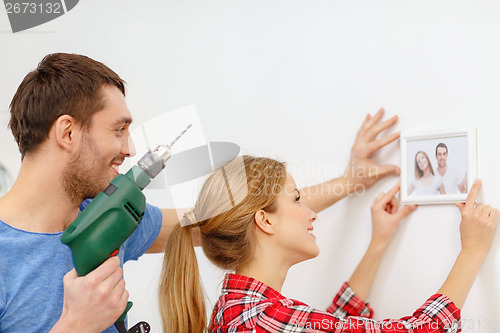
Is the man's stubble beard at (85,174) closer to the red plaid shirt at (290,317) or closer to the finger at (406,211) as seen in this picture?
the red plaid shirt at (290,317)

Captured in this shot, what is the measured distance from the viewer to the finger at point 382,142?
1.52m

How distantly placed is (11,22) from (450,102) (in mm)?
1659

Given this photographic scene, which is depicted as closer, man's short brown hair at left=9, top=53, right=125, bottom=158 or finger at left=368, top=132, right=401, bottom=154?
man's short brown hair at left=9, top=53, right=125, bottom=158

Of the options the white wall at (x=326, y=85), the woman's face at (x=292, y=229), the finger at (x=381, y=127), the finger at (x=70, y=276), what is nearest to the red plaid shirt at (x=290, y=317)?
the woman's face at (x=292, y=229)

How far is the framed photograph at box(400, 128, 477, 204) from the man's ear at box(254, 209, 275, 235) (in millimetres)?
370

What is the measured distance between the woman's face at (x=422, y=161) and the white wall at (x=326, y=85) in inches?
2.7

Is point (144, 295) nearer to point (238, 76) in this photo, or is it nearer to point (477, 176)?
point (238, 76)

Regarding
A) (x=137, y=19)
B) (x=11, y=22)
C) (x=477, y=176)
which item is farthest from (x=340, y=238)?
(x=11, y=22)

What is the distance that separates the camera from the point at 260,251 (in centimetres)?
139

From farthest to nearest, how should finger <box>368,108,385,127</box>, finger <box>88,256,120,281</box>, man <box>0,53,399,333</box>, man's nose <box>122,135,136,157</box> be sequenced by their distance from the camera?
1. finger <box>368,108,385,127</box>
2. man's nose <box>122,135,136,157</box>
3. man <box>0,53,399,333</box>
4. finger <box>88,256,120,281</box>

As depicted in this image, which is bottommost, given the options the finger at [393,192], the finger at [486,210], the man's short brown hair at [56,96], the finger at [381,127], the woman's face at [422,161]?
the finger at [486,210]

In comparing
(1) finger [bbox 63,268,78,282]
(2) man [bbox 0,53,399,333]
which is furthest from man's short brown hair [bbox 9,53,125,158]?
(1) finger [bbox 63,268,78,282]

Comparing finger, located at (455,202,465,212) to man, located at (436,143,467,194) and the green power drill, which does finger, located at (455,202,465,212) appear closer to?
man, located at (436,143,467,194)

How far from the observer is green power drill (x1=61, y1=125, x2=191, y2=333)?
3.69 feet
